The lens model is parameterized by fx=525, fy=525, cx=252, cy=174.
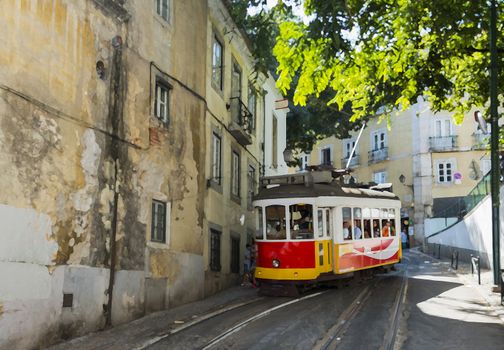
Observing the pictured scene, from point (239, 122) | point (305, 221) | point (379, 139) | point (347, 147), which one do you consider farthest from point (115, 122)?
point (347, 147)

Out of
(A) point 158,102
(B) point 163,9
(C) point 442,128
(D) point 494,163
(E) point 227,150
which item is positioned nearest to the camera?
(A) point 158,102

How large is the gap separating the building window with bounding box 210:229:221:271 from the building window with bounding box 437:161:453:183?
30.3 meters

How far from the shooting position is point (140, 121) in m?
10.7

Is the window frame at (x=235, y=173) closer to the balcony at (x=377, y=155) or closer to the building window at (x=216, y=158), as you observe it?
the building window at (x=216, y=158)

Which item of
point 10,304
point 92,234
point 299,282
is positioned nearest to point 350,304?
point 299,282

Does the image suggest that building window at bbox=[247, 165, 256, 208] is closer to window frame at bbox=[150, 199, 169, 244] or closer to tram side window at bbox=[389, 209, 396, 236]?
tram side window at bbox=[389, 209, 396, 236]

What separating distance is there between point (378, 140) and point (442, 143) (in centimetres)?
603

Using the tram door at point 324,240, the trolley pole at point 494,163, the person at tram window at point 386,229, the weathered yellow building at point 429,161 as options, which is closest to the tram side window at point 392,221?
the person at tram window at point 386,229

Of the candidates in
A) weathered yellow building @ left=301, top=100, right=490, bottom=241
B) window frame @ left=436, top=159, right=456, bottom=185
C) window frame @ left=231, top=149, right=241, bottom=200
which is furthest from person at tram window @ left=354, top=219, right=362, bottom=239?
window frame @ left=436, top=159, right=456, bottom=185

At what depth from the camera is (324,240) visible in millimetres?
13172

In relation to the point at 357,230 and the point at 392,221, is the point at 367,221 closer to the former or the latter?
the point at 357,230

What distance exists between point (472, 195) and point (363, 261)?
38.8 feet

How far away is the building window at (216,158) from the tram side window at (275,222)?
2395 millimetres

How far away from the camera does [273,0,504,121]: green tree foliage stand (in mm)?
10180
